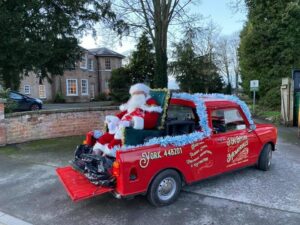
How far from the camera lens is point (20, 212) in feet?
13.0

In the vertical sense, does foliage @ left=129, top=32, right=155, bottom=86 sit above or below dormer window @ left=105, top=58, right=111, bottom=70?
below

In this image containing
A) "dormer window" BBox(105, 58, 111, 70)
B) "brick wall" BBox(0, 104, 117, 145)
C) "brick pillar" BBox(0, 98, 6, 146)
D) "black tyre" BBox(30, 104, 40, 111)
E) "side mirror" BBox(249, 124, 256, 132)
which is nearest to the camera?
"side mirror" BBox(249, 124, 256, 132)

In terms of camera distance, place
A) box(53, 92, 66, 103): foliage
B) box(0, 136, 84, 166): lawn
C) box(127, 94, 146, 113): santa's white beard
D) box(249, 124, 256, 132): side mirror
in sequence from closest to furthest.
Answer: box(127, 94, 146, 113): santa's white beard, box(249, 124, 256, 132): side mirror, box(0, 136, 84, 166): lawn, box(53, 92, 66, 103): foliage

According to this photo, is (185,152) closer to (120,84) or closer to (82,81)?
(120,84)

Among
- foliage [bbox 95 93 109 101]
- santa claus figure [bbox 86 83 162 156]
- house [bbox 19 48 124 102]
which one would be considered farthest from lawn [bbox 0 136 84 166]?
foliage [bbox 95 93 109 101]

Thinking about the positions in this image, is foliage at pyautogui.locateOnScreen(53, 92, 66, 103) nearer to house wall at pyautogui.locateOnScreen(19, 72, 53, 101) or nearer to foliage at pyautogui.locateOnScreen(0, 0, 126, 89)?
house wall at pyautogui.locateOnScreen(19, 72, 53, 101)

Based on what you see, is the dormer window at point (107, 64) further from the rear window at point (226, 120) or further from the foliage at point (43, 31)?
the rear window at point (226, 120)

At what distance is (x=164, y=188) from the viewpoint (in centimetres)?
403

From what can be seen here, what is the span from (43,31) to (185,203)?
13.8 meters

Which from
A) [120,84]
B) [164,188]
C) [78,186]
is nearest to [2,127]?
[78,186]

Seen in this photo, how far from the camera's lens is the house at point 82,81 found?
1187 inches

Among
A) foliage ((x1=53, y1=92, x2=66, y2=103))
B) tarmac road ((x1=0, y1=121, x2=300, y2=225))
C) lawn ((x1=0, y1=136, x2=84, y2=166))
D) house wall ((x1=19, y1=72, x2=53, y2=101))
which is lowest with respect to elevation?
tarmac road ((x1=0, y1=121, x2=300, y2=225))

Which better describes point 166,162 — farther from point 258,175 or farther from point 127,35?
point 127,35

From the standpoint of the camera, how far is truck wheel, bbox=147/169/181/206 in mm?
3871
